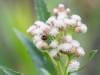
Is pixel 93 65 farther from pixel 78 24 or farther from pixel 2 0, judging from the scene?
pixel 78 24

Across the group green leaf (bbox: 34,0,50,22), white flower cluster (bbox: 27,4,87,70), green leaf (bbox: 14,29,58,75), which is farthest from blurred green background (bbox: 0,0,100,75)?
white flower cluster (bbox: 27,4,87,70)

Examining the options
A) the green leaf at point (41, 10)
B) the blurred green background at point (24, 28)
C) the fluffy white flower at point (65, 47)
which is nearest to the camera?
the fluffy white flower at point (65, 47)

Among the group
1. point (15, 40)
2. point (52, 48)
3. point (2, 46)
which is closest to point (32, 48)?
point (52, 48)

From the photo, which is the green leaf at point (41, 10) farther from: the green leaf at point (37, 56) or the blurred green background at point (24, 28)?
the blurred green background at point (24, 28)

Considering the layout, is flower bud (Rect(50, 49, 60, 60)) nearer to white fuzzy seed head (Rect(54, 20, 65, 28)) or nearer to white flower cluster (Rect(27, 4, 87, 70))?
white flower cluster (Rect(27, 4, 87, 70))

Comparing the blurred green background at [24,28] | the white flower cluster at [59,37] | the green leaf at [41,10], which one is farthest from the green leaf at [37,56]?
the blurred green background at [24,28]

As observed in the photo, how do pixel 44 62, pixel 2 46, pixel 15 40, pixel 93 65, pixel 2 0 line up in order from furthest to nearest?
pixel 93 65
pixel 2 0
pixel 2 46
pixel 15 40
pixel 44 62
